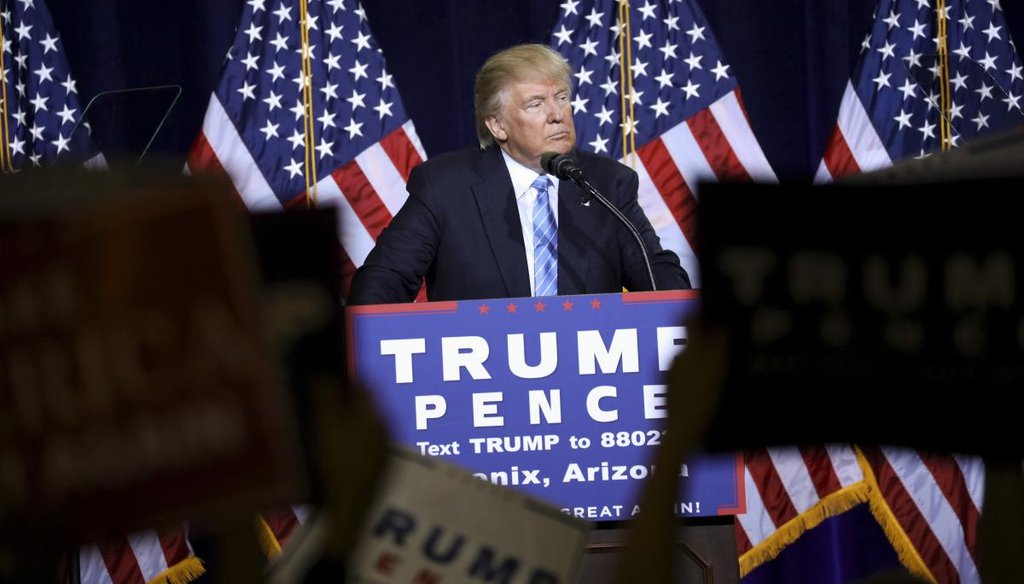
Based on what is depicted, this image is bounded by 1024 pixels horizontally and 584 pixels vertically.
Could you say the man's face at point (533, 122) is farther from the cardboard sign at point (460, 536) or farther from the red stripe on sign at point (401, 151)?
the cardboard sign at point (460, 536)

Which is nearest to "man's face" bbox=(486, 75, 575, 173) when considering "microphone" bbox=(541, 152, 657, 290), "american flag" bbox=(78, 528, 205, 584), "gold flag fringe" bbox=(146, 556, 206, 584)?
"microphone" bbox=(541, 152, 657, 290)

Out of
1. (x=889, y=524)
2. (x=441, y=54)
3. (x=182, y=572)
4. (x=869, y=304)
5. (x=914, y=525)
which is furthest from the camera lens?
(x=441, y=54)

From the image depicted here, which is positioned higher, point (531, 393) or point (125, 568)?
point (531, 393)

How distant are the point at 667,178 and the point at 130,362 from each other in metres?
3.66

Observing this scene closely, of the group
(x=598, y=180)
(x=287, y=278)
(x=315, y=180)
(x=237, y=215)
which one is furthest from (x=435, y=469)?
(x=315, y=180)

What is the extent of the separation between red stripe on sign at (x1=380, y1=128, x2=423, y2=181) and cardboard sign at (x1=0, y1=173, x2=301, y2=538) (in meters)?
3.51

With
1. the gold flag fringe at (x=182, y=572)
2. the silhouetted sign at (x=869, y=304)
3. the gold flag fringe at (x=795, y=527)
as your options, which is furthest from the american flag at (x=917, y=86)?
the silhouetted sign at (x=869, y=304)

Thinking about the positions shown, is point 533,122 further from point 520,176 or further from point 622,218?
point 622,218

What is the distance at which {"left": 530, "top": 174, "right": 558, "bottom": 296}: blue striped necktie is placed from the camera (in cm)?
302

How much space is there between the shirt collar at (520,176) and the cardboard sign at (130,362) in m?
2.28

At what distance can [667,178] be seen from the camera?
4.44 metres

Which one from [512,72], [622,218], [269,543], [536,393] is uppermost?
[512,72]

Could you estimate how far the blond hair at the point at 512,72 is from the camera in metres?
3.38

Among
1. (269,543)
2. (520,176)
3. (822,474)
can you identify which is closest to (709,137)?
(822,474)
